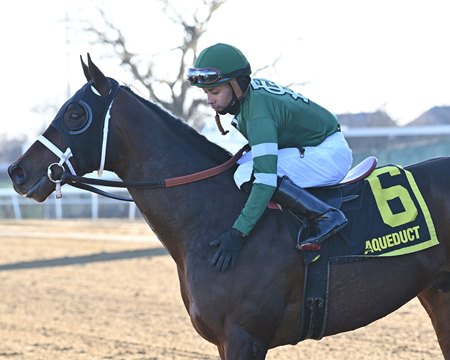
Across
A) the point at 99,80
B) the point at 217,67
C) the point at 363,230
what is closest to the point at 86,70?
the point at 99,80

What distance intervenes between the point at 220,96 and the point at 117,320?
205 inches

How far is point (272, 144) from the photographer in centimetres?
369

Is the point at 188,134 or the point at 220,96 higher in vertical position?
the point at 220,96

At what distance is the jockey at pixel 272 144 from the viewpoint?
3.71 metres

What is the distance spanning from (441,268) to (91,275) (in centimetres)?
924

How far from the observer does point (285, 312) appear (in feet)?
12.6

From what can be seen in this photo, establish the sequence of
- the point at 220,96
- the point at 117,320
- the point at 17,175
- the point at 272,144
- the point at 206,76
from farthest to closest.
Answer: the point at 117,320 < the point at 17,175 < the point at 220,96 < the point at 206,76 < the point at 272,144

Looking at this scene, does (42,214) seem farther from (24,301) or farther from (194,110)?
(24,301)

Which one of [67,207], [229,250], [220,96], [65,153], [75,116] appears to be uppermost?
[220,96]

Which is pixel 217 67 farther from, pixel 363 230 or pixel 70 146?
pixel 363 230

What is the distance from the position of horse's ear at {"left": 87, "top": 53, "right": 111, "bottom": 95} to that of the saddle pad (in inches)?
61.4

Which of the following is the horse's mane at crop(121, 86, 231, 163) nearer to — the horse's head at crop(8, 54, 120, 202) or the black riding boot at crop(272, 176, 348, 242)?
the horse's head at crop(8, 54, 120, 202)

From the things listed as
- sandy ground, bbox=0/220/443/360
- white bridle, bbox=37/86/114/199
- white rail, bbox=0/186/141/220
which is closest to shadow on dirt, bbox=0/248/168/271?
sandy ground, bbox=0/220/443/360

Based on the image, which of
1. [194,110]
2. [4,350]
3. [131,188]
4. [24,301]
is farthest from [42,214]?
[131,188]
